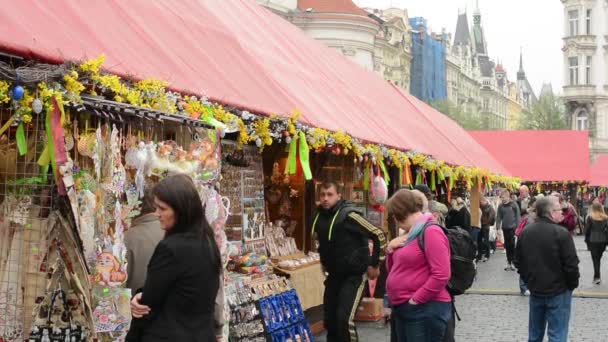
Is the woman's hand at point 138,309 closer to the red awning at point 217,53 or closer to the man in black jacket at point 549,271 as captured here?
the red awning at point 217,53

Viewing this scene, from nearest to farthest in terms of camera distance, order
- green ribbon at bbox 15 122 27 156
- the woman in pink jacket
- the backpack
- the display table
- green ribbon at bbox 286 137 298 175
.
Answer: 1. green ribbon at bbox 15 122 27 156
2. the woman in pink jacket
3. the backpack
4. green ribbon at bbox 286 137 298 175
5. the display table

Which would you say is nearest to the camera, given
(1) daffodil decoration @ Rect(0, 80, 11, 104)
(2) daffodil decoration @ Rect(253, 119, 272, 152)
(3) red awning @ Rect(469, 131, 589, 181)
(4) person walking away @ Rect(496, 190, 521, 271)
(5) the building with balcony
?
(1) daffodil decoration @ Rect(0, 80, 11, 104)

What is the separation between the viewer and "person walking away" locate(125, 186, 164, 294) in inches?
204

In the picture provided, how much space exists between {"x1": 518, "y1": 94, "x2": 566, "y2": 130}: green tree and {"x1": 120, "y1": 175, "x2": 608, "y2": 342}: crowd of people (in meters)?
60.9

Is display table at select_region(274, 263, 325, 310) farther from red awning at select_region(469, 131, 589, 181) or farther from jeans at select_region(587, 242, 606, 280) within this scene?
red awning at select_region(469, 131, 589, 181)

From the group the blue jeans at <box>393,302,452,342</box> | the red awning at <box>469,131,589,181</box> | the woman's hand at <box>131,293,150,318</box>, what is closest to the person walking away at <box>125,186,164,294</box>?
the woman's hand at <box>131,293,150,318</box>

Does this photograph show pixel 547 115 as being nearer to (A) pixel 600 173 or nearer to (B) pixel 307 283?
(A) pixel 600 173

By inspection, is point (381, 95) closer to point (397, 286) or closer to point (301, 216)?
point (301, 216)

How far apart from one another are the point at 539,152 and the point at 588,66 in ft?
115

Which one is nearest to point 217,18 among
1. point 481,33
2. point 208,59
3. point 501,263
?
point 208,59

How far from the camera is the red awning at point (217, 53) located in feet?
18.4

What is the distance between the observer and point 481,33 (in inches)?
6102

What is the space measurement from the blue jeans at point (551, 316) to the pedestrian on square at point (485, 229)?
13.8m

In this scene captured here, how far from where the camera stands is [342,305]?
26.3 ft
